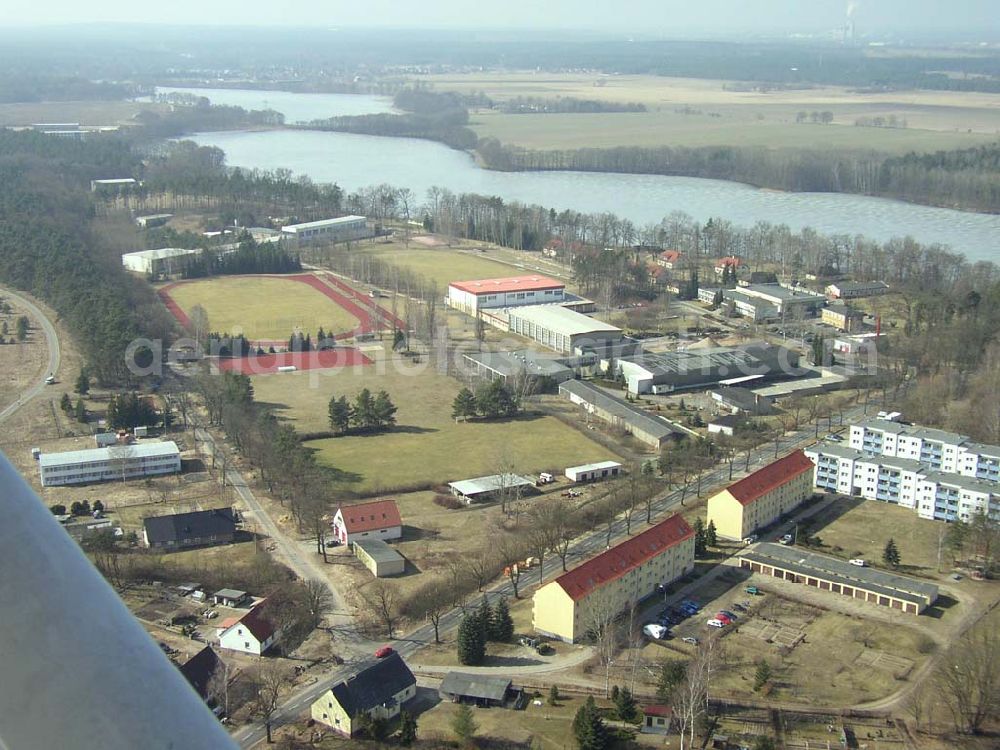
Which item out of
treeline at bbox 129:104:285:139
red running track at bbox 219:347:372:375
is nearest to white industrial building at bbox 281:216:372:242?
red running track at bbox 219:347:372:375

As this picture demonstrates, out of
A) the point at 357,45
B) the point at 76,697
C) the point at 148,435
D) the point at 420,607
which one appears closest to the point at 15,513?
the point at 76,697

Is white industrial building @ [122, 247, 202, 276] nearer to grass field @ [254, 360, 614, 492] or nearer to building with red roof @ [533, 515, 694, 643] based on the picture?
grass field @ [254, 360, 614, 492]

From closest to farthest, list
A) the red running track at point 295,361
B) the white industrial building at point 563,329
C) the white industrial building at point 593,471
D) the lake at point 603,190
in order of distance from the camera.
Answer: the white industrial building at point 593,471 < the red running track at point 295,361 < the white industrial building at point 563,329 < the lake at point 603,190

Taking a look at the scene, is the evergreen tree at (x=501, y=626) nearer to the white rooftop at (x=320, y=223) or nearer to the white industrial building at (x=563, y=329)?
the white industrial building at (x=563, y=329)

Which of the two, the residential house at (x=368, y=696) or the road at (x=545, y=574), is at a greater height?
the residential house at (x=368, y=696)

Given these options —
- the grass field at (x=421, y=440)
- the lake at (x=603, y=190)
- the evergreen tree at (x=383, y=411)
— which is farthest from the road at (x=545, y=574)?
the lake at (x=603, y=190)

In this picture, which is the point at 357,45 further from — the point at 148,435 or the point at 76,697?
the point at 76,697

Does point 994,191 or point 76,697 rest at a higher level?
point 76,697

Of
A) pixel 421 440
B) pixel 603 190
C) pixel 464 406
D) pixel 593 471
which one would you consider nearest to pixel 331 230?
pixel 603 190
